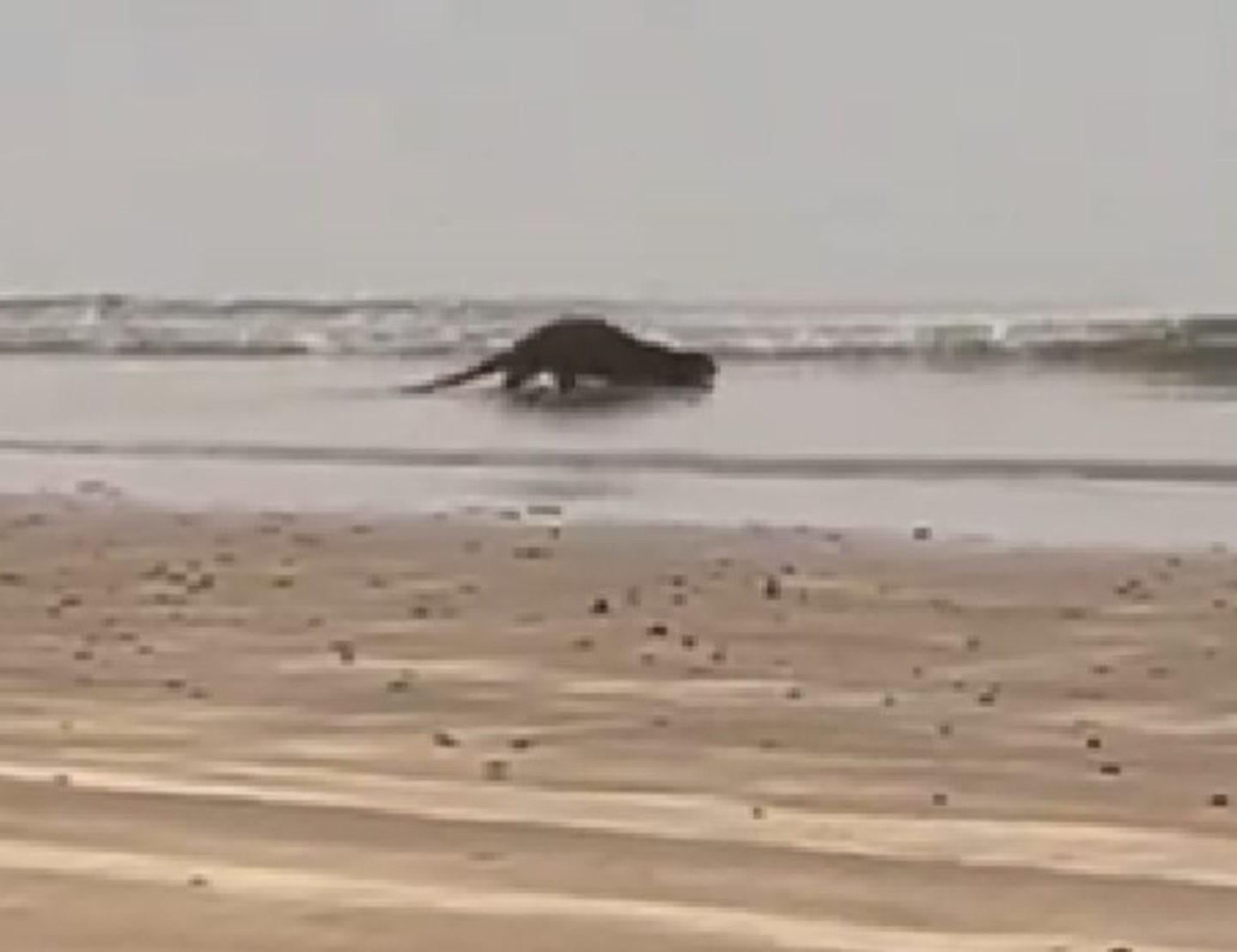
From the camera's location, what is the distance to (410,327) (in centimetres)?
2272

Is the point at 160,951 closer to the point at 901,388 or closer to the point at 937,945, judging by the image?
the point at 937,945

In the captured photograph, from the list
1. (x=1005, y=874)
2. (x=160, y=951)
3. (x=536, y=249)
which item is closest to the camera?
(x=160, y=951)

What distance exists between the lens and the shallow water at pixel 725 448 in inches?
416

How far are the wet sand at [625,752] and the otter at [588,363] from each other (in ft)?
28.5

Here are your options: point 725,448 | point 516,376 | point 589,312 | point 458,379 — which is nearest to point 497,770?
point 725,448

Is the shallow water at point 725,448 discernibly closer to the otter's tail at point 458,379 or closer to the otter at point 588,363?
the otter's tail at point 458,379

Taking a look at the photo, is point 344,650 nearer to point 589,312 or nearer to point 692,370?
point 692,370

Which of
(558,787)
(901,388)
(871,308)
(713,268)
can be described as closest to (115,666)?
(558,787)

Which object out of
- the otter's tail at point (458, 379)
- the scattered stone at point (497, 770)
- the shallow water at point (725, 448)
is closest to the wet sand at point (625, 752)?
the scattered stone at point (497, 770)

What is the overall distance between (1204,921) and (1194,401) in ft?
36.2

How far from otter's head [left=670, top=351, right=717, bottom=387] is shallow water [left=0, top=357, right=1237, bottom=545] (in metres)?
0.21

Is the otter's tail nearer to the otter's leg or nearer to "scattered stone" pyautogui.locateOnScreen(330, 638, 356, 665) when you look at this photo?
the otter's leg

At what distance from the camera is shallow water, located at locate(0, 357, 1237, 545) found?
10578 mm

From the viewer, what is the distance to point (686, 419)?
14.9 metres
